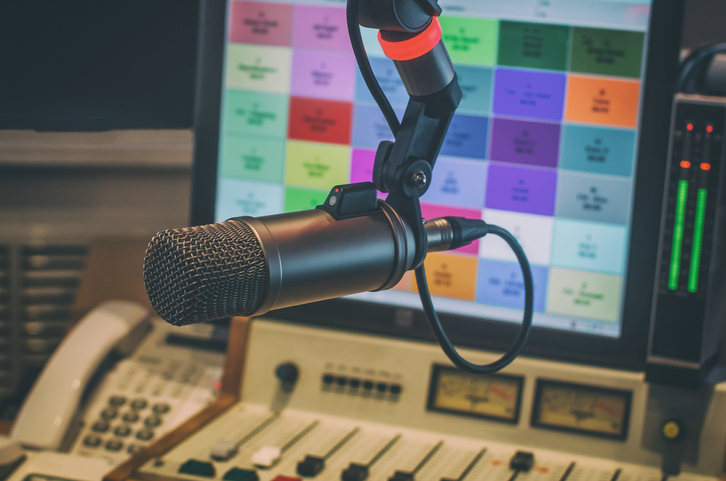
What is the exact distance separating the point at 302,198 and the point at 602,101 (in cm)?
44

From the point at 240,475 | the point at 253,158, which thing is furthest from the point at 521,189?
the point at 240,475

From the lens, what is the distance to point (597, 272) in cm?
86

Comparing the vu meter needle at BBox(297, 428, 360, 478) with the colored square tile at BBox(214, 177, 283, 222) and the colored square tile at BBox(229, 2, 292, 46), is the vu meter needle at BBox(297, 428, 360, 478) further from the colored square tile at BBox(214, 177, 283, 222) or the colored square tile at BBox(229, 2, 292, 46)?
the colored square tile at BBox(229, 2, 292, 46)

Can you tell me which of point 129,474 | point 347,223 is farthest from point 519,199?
point 129,474

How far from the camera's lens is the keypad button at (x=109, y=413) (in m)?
0.91

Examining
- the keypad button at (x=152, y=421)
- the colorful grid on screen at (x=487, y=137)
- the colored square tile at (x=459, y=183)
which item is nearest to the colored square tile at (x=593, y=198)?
the colorful grid on screen at (x=487, y=137)

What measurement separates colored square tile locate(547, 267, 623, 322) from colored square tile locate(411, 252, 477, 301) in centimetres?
11

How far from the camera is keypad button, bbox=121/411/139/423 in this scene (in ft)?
2.94

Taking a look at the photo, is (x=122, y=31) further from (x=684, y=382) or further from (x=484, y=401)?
(x=684, y=382)

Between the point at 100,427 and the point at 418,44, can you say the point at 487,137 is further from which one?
the point at 100,427

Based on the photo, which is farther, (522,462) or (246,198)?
(246,198)

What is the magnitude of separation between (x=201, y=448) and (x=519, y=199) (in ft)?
1.74

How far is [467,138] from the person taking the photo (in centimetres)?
90

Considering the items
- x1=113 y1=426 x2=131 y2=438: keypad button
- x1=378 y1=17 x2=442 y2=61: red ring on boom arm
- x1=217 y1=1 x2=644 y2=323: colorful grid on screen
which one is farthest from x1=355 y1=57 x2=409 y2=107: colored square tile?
x1=113 y1=426 x2=131 y2=438: keypad button
